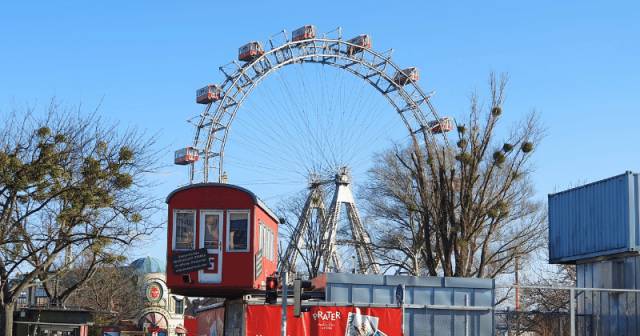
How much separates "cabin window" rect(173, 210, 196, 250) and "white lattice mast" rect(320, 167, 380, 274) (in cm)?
2281

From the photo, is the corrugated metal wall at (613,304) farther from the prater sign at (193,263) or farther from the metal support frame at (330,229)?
the metal support frame at (330,229)

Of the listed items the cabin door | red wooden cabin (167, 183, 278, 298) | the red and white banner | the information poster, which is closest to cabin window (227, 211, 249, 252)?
red wooden cabin (167, 183, 278, 298)

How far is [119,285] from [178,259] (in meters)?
48.1

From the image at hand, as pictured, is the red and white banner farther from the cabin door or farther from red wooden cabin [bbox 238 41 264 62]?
red wooden cabin [bbox 238 41 264 62]

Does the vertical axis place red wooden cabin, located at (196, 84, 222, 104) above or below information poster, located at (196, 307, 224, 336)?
above

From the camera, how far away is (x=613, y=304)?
28.0m

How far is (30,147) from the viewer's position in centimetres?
2908

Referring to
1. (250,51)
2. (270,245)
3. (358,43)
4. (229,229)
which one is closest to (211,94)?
(250,51)

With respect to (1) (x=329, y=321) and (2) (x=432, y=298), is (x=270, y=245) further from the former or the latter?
(1) (x=329, y=321)

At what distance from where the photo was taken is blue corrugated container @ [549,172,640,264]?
1083 inches

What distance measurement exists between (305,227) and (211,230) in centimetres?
2454

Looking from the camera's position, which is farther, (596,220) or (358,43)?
(358,43)

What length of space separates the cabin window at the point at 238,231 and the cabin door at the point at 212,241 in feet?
0.81

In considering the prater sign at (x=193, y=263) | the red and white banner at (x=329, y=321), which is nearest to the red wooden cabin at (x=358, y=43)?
the prater sign at (x=193, y=263)
